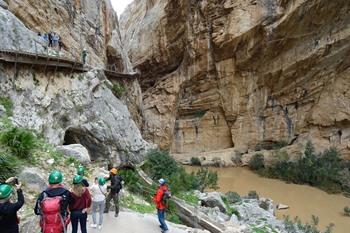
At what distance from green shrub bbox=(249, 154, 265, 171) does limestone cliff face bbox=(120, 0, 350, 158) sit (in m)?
1.53

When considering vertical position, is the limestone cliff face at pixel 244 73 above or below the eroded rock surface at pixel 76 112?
above

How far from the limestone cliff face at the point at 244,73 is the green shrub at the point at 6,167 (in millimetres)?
22028

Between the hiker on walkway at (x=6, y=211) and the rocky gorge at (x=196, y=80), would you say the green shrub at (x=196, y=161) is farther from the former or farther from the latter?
the hiker on walkway at (x=6, y=211)

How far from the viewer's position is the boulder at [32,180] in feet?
21.3

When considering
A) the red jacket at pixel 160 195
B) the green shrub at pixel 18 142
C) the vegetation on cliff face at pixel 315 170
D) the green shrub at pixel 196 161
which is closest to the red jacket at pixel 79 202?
the red jacket at pixel 160 195

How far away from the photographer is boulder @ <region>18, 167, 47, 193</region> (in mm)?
6500

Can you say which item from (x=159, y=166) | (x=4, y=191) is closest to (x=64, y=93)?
(x=159, y=166)

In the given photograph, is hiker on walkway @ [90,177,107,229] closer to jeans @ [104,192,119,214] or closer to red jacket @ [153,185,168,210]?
jeans @ [104,192,119,214]

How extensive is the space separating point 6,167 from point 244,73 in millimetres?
23876

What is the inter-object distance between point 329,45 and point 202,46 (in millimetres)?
9335

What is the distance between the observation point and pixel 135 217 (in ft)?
23.6

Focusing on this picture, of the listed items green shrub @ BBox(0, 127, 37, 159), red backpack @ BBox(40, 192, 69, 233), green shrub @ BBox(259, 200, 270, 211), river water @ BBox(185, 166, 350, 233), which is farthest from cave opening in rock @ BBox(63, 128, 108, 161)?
red backpack @ BBox(40, 192, 69, 233)

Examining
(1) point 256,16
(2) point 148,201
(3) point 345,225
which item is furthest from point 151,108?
(2) point 148,201

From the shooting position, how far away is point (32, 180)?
21.6 feet
